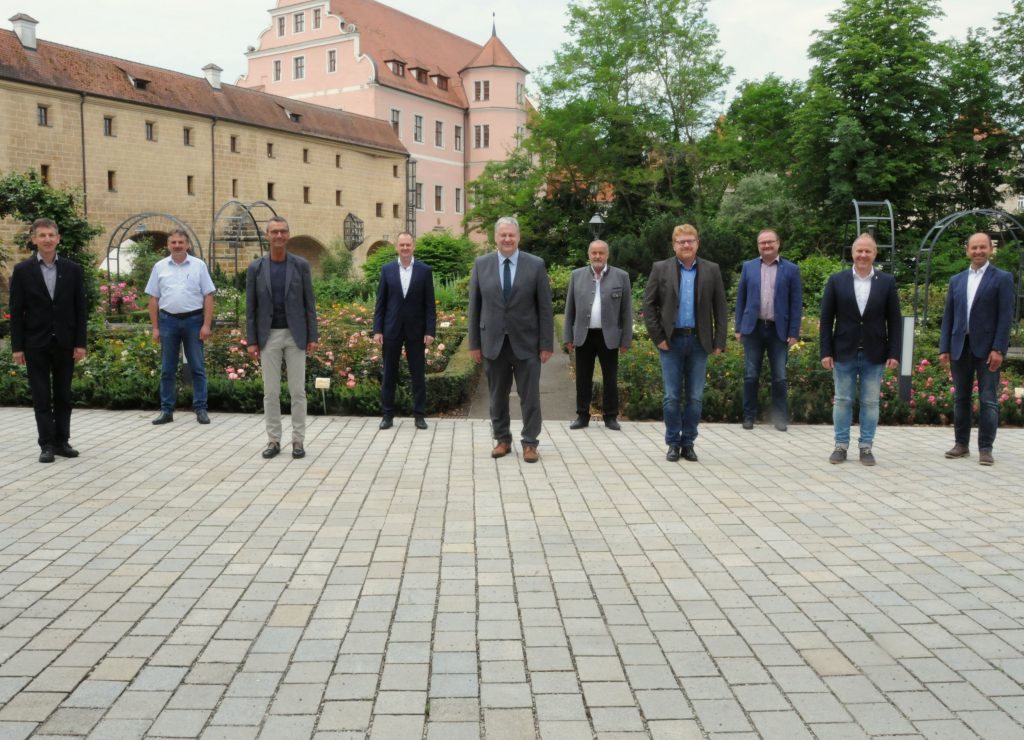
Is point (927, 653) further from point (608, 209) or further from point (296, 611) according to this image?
point (608, 209)

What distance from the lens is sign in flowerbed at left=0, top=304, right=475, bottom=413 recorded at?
1014cm

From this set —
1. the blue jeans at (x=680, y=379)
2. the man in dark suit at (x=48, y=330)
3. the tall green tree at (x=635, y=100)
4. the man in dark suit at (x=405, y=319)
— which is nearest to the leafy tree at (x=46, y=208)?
the man in dark suit at (x=405, y=319)

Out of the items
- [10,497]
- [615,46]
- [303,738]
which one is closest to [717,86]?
[615,46]

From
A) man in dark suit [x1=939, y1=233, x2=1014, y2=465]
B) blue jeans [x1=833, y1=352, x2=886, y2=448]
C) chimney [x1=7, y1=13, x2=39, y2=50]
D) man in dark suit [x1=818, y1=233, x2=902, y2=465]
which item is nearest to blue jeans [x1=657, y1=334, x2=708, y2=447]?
man in dark suit [x1=818, y1=233, x2=902, y2=465]

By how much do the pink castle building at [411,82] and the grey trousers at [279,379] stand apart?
144ft

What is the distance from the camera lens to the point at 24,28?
32.0 m

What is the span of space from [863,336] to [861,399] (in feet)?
1.69

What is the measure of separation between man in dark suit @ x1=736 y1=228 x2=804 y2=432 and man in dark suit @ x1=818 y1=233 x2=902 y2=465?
1.43 meters

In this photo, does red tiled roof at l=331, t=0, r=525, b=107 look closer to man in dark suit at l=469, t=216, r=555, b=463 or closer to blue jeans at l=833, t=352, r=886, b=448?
man in dark suit at l=469, t=216, r=555, b=463

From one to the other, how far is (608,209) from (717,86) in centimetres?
639

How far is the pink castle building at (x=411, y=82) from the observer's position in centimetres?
5125

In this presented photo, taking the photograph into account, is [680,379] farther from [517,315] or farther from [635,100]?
[635,100]

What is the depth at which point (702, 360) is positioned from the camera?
25.5 ft

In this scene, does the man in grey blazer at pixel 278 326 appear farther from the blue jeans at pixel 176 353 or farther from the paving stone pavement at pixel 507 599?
the blue jeans at pixel 176 353
